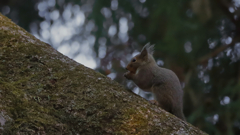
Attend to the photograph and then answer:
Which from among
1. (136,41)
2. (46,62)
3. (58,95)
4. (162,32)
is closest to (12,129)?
(58,95)

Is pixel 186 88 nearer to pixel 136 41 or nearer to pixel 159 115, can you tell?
pixel 136 41

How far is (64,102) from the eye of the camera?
4.07ft

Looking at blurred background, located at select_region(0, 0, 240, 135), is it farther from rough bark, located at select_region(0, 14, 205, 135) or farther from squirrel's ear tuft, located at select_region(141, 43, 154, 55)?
rough bark, located at select_region(0, 14, 205, 135)

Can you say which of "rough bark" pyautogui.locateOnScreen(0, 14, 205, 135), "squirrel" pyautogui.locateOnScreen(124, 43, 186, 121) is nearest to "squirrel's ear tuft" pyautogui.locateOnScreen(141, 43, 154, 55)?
"squirrel" pyautogui.locateOnScreen(124, 43, 186, 121)

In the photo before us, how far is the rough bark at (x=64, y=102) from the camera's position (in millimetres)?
1079

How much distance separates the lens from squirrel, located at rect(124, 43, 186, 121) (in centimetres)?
234

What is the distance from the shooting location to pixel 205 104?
3.36m

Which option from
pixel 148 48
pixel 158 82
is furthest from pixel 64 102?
pixel 148 48

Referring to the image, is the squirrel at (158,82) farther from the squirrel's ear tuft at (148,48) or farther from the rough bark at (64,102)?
the rough bark at (64,102)

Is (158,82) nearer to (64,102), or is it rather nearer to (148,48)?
(148,48)

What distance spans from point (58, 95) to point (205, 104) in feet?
8.67

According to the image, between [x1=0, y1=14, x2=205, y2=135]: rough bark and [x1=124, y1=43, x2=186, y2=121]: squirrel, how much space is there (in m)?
1.00

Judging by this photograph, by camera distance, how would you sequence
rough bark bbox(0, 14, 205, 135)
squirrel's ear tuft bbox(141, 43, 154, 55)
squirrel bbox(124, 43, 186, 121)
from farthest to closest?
squirrel's ear tuft bbox(141, 43, 154, 55) < squirrel bbox(124, 43, 186, 121) < rough bark bbox(0, 14, 205, 135)

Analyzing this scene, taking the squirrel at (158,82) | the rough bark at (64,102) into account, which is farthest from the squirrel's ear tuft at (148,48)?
the rough bark at (64,102)
